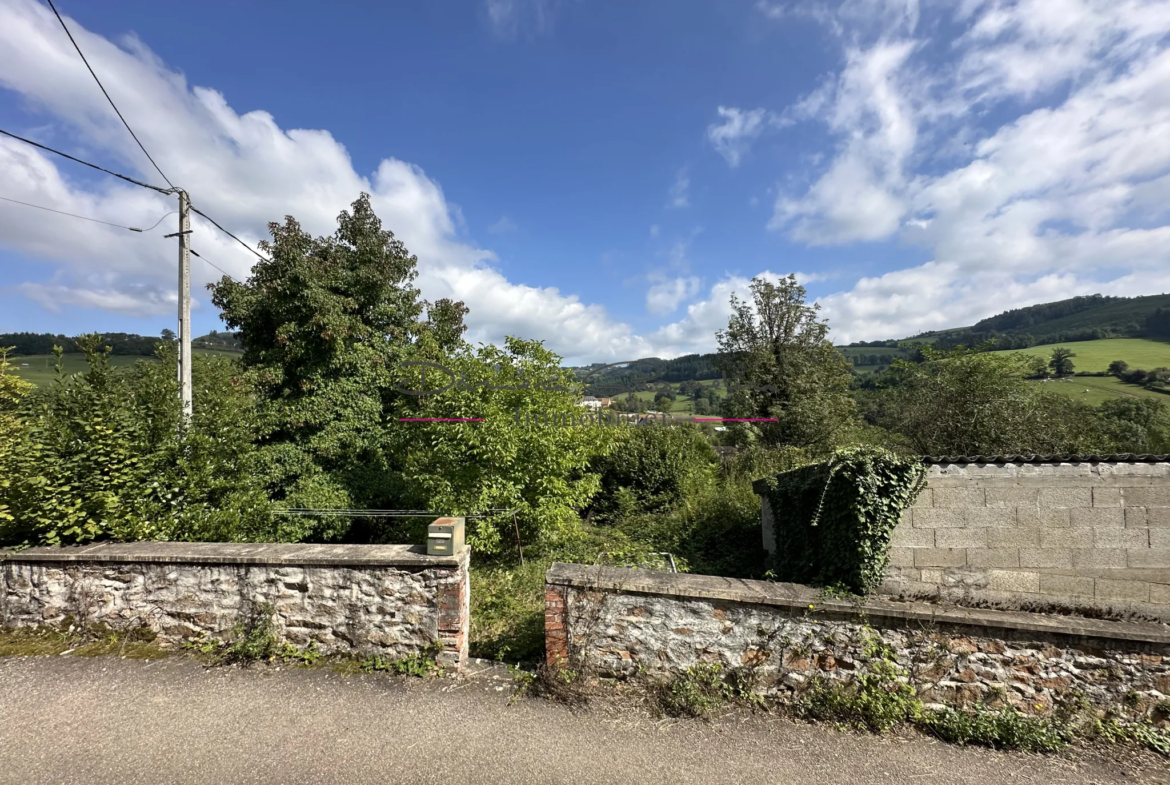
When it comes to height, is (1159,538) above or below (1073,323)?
below

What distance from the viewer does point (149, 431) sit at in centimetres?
449

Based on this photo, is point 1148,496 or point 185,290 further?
point 185,290

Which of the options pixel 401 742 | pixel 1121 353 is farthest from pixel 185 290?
pixel 1121 353

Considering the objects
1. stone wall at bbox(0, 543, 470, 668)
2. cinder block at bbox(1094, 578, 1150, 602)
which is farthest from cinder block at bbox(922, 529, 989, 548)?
stone wall at bbox(0, 543, 470, 668)

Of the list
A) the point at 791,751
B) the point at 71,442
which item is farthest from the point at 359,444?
the point at 791,751

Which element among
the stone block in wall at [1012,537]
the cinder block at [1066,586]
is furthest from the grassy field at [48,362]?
the cinder block at [1066,586]

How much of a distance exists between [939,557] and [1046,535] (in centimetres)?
105

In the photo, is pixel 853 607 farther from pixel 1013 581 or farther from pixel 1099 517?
pixel 1099 517

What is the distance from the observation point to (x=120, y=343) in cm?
977

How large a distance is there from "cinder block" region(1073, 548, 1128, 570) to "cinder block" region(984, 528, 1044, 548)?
0.40 metres

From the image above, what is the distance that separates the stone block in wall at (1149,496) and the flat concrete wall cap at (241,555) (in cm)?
668

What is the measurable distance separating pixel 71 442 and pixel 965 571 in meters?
8.90

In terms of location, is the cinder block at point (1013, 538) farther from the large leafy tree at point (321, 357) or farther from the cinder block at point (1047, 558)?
the large leafy tree at point (321, 357)

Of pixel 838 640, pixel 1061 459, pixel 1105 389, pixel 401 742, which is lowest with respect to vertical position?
pixel 401 742
